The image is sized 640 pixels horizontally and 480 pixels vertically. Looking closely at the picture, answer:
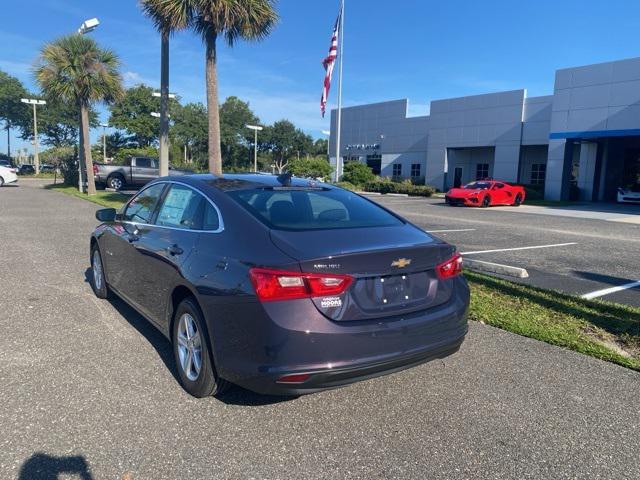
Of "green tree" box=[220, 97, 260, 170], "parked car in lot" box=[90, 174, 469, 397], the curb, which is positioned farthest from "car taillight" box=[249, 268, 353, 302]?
"green tree" box=[220, 97, 260, 170]

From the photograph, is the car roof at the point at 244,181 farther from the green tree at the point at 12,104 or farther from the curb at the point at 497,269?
the green tree at the point at 12,104

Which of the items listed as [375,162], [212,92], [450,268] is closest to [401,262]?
[450,268]

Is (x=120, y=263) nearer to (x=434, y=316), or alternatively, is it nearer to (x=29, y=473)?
(x=29, y=473)

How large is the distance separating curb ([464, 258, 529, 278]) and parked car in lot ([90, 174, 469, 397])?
3.99m

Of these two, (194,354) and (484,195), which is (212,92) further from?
(484,195)

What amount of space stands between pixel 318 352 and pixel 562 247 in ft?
32.1

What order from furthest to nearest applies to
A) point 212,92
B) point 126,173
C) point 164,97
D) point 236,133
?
1. point 236,133
2. point 126,173
3. point 164,97
4. point 212,92

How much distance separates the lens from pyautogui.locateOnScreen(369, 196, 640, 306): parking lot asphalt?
7.40m

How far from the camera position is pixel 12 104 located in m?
69.9

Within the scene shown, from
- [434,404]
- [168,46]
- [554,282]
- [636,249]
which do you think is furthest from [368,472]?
[168,46]

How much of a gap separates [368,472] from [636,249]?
1092 centimetres

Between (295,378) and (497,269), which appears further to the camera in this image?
(497,269)

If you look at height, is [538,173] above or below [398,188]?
above

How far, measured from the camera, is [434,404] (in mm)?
3523
